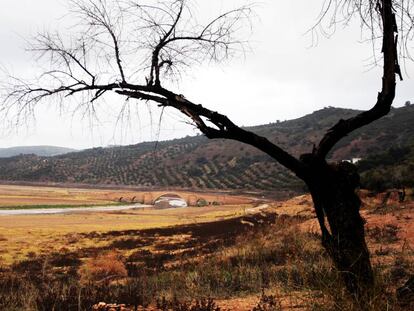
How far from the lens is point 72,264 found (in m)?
21.3

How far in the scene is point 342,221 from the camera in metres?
5.25

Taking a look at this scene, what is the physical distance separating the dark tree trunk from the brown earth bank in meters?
0.20

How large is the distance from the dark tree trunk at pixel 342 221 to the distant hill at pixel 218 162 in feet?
217

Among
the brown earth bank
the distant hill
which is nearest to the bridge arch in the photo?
the distant hill

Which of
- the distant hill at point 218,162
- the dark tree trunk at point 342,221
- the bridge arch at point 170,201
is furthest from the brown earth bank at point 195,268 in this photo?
the distant hill at point 218,162

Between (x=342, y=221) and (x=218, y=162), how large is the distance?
11739 cm

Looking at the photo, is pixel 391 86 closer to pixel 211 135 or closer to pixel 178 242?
pixel 211 135

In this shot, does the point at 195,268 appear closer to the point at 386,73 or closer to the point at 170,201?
the point at 386,73

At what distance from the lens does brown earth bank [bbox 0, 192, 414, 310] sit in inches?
244

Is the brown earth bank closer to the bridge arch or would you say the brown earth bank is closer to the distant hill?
the bridge arch

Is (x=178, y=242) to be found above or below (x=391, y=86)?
below

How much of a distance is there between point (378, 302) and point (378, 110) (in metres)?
2.08

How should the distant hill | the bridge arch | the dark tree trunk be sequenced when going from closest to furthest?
the dark tree trunk, the bridge arch, the distant hill

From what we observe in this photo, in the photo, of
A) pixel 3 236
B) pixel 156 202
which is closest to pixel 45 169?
pixel 156 202
